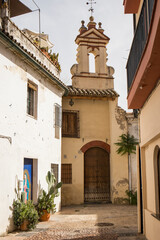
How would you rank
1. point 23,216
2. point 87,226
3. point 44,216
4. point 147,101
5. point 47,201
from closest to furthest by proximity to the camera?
point 147,101
point 23,216
point 87,226
point 44,216
point 47,201

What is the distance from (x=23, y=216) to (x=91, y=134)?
28.4ft

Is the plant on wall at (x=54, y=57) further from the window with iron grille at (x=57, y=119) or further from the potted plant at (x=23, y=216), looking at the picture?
the potted plant at (x=23, y=216)

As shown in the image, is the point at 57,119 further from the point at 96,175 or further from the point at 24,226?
the point at 24,226

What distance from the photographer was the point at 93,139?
17812mm

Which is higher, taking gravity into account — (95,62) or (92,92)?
(95,62)

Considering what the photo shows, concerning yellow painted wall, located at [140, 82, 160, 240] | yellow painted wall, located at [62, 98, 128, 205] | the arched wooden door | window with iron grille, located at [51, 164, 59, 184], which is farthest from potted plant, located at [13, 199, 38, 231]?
the arched wooden door

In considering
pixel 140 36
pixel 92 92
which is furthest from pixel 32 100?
pixel 140 36

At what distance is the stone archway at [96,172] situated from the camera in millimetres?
17188

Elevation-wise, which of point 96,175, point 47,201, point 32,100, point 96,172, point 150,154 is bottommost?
point 47,201

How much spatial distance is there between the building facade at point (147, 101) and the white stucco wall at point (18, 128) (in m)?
3.87

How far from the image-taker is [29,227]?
10008 millimetres

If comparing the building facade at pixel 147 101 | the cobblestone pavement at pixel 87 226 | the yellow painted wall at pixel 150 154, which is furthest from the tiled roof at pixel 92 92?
the yellow painted wall at pixel 150 154

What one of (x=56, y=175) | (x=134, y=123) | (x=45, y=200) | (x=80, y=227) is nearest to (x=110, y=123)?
(x=134, y=123)

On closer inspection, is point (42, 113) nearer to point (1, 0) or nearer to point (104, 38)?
point (1, 0)
